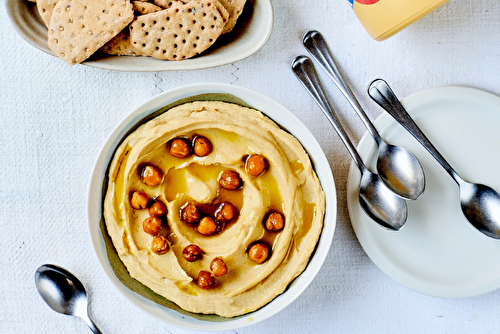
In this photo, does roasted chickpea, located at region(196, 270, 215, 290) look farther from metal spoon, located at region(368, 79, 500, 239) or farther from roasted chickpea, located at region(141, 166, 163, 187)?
metal spoon, located at region(368, 79, 500, 239)

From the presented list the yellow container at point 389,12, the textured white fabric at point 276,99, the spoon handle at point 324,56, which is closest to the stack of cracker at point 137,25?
the textured white fabric at point 276,99

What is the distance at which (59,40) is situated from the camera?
1327mm

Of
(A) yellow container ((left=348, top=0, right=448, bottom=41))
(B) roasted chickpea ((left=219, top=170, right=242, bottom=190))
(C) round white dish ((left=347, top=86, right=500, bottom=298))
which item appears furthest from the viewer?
(C) round white dish ((left=347, top=86, right=500, bottom=298))

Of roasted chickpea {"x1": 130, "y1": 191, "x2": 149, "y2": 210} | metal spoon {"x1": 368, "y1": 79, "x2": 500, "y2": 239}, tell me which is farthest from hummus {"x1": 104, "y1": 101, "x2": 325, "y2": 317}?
metal spoon {"x1": 368, "y1": 79, "x2": 500, "y2": 239}

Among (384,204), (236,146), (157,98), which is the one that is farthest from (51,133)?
(384,204)

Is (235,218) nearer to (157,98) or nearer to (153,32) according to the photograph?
(157,98)

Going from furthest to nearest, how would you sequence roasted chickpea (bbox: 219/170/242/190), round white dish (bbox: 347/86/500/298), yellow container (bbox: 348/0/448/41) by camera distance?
round white dish (bbox: 347/86/500/298) → roasted chickpea (bbox: 219/170/242/190) → yellow container (bbox: 348/0/448/41)

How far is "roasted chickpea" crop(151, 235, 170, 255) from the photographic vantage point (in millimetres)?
1286

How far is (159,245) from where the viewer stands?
129cm

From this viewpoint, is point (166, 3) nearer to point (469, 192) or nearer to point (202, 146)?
point (202, 146)

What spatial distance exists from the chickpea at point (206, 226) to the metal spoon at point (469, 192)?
0.69 meters

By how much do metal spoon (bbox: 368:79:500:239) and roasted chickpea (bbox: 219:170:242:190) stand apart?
1.80 ft

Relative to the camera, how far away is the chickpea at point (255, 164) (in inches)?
50.8

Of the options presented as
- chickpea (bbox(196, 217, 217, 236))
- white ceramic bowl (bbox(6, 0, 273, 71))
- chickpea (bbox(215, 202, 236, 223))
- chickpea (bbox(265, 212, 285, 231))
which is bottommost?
chickpea (bbox(265, 212, 285, 231))
